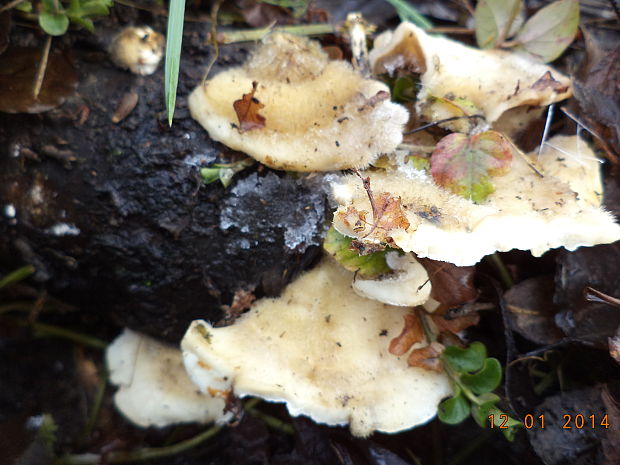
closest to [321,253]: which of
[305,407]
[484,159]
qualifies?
[305,407]

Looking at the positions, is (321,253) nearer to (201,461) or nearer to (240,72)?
(240,72)

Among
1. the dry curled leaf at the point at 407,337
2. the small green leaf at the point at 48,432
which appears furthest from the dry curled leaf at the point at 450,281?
the small green leaf at the point at 48,432

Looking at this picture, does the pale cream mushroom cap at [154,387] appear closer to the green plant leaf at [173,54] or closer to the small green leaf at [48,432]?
the small green leaf at [48,432]

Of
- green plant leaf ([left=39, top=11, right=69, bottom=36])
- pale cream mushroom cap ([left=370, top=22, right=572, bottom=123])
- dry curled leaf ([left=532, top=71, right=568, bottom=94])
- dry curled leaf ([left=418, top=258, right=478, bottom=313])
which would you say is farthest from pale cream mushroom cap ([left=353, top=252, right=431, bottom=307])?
green plant leaf ([left=39, top=11, right=69, bottom=36])

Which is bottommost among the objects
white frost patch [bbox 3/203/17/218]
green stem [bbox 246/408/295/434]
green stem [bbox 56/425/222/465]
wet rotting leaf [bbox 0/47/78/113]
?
green stem [bbox 56/425/222/465]
